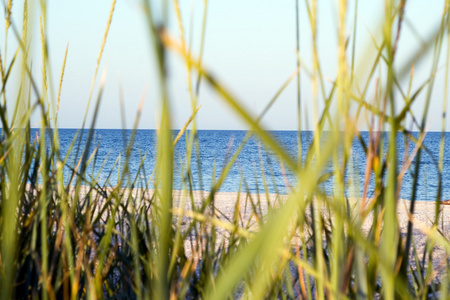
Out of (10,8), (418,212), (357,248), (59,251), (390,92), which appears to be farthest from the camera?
(418,212)

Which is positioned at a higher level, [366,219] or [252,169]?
[366,219]

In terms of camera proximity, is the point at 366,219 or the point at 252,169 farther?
the point at 252,169

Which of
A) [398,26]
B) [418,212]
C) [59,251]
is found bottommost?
[418,212]

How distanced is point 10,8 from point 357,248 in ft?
1.41

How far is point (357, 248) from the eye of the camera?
0.39 metres

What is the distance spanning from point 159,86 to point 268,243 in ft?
0.23

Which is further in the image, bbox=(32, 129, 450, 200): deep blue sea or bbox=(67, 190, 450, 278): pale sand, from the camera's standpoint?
bbox=(67, 190, 450, 278): pale sand

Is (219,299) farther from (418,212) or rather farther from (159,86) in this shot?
(418,212)

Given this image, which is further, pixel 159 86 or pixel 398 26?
pixel 398 26

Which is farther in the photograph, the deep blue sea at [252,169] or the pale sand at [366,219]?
the pale sand at [366,219]

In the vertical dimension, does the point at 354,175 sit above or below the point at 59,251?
above

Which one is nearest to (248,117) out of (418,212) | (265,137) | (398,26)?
(265,137)

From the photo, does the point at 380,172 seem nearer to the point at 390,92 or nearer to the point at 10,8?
the point at 390,92

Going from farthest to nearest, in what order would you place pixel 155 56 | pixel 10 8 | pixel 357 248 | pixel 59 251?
pixel 59 251 → pixel 10 8 → pixel 357 248 → pixel 155 56
